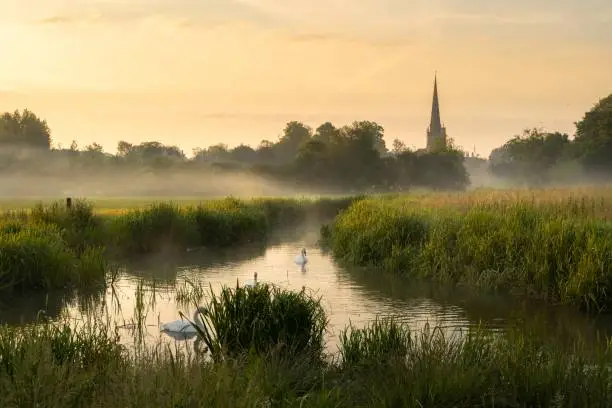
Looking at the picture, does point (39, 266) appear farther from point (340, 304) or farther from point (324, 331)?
point (324, 331)

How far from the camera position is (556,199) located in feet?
79.9

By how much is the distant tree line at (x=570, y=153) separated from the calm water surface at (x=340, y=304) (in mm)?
59597

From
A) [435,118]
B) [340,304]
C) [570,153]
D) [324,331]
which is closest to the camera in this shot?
[324,331]

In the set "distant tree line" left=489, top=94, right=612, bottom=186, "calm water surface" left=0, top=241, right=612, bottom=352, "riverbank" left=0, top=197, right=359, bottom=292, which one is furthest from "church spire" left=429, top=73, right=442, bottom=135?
"calm water surface" left=0, top=241, right=612, bottom=352

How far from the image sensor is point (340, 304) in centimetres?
1473

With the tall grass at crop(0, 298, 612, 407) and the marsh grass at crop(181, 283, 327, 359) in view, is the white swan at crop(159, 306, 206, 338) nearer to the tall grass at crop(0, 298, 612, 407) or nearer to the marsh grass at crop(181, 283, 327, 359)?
the marsh grass at crop(181, 283, 327, 359)

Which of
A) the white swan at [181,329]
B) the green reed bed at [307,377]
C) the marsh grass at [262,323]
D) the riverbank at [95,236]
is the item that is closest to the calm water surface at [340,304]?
the white swan at [181,329]

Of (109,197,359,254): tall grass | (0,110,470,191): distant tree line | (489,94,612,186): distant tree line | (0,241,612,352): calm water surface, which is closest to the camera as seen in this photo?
(0,241,612,352): calm water surface

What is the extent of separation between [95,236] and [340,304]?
12308 millimetres

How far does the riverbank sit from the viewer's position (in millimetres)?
16484

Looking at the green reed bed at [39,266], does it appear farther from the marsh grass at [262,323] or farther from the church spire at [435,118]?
the church spire at [435,118]

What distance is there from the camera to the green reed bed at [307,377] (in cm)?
586

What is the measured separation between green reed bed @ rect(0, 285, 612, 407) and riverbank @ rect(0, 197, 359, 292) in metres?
8.49

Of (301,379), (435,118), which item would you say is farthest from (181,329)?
(435,118)
